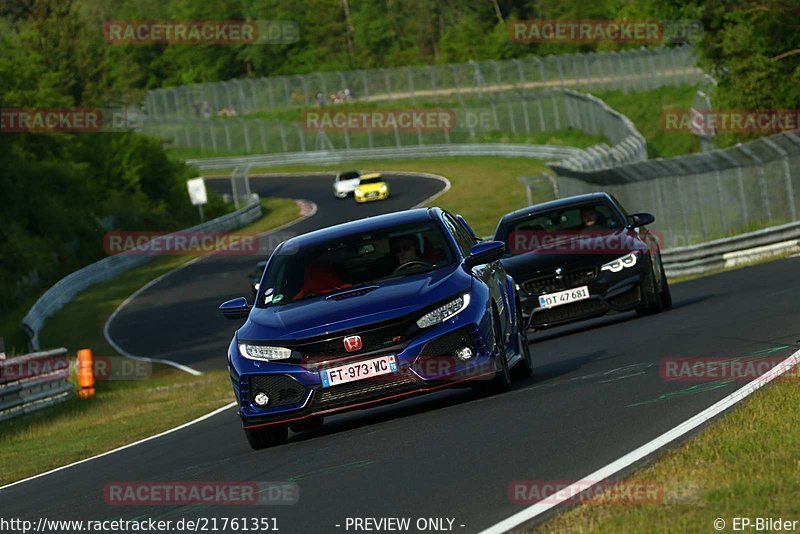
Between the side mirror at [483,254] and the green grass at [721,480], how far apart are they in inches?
131

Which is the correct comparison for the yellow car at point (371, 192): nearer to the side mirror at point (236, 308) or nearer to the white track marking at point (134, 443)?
the white track marking at point (134, 443)

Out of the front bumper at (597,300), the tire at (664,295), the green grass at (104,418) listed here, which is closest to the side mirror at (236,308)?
the green grass at (104,418)

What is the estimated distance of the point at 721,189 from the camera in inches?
1155

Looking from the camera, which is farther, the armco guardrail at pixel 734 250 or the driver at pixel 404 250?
the armco guardrail at pixel 734 250

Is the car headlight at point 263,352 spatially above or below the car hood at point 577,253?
above

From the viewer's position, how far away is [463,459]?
27.6ft

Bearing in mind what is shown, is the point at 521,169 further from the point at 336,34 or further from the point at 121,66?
the point at 121,66

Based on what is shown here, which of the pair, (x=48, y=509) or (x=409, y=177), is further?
(x=409, y=177)

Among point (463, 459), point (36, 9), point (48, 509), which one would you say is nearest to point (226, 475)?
point (48, 509)

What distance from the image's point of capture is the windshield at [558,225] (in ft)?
60.4

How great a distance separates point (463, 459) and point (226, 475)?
1807mm

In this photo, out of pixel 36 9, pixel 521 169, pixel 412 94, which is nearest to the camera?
pixel 521 169

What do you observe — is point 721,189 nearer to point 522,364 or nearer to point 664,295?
point 664,295

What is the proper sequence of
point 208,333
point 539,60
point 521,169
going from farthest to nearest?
point 539,60, point 521,169, point 208,333
